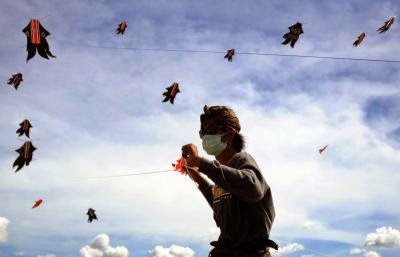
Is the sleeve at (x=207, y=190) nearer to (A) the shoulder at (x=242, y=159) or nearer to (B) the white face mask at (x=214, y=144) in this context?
(B) the white face mask at (x=214, y=144)

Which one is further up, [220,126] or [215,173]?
[220,126]

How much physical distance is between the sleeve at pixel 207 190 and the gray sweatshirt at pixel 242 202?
1.85ft

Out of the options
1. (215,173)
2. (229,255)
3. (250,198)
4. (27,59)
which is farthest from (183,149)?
(27,59)

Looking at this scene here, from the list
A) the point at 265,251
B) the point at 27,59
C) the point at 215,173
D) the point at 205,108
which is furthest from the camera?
the point at 27,59

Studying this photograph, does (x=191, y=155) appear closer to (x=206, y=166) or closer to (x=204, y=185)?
(x=206, y=166)

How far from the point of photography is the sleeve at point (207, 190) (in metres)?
4.68

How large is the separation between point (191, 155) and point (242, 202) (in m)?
0.69

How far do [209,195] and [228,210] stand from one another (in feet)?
2.60

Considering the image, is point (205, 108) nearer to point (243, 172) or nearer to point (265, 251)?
point (243, 172)

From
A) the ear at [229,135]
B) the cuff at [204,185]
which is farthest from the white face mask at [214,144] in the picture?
the cuff at [204,185]

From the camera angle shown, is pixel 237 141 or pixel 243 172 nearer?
pixel 243 172

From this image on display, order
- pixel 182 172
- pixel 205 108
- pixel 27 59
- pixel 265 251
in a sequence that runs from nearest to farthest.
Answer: pixel 265 251, pixel 182 172, pixel 205 108, pixel 27 59

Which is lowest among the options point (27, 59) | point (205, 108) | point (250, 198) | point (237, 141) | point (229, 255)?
point (229, 255)

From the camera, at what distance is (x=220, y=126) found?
431 centimetres
